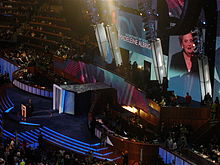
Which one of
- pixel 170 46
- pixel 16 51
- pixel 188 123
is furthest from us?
pixel 16 51

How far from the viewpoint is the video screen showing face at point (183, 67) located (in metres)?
28.1

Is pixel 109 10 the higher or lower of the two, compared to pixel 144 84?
higher

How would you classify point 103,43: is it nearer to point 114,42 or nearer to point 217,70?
point 114,42

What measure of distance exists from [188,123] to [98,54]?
46.0 ft

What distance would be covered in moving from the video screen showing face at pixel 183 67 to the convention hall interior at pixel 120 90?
0.06 meters

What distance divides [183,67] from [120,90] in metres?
4.33

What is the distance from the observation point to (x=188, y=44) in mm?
28688

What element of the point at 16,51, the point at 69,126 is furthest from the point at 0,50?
the point at 69,126

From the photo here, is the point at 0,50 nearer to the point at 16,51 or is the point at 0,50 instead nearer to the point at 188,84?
the point at 16,51

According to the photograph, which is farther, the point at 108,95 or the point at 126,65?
the point at 126,65

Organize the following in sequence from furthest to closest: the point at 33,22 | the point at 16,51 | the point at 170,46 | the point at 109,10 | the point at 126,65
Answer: the point at 33,22 < the point at 16,51 < the point at 109,10 < the point at 126,65 < the point at 170,46

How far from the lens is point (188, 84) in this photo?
28672 mm

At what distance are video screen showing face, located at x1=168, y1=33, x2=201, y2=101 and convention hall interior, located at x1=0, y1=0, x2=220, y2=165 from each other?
0.19 feet

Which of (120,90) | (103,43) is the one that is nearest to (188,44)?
(120,90)
